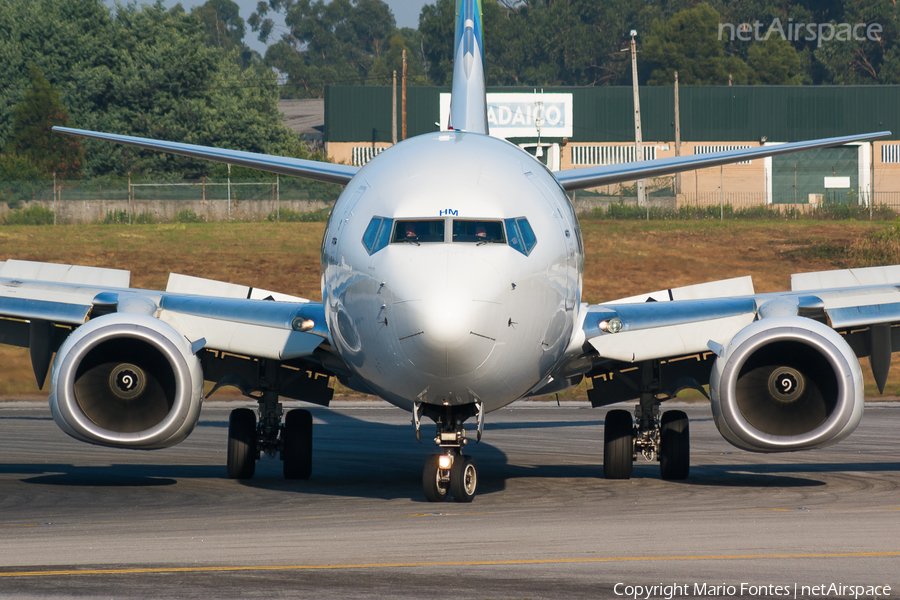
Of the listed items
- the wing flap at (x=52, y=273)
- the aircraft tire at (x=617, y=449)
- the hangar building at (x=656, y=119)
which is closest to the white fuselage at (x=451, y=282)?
the aircraft tire at (x=617, y=449)

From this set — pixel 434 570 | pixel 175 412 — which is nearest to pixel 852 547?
pixel 434 570

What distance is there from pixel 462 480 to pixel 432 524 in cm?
134

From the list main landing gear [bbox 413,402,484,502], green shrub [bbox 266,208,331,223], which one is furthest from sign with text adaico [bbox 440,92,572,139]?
main landing gear [bbox 413,402,484,502]

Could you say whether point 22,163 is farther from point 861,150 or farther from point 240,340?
point 240,340

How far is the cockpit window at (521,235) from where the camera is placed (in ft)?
40.1

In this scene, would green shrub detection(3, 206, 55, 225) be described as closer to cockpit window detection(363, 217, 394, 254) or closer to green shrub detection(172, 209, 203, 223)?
green shrub detection(172, 209, 203, 223)

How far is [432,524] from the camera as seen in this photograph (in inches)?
471

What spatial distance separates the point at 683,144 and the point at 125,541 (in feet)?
248

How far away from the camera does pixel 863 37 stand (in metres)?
120

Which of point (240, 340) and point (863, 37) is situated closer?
point (240, 340)

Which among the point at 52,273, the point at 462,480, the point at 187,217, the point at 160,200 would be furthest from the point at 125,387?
the point at 160,200

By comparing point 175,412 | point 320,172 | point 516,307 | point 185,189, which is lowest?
point 175,412

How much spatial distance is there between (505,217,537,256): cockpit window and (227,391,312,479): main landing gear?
5.37 meters

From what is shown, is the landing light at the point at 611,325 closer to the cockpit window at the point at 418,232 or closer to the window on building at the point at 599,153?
the cockpit window at the point at 418,232
